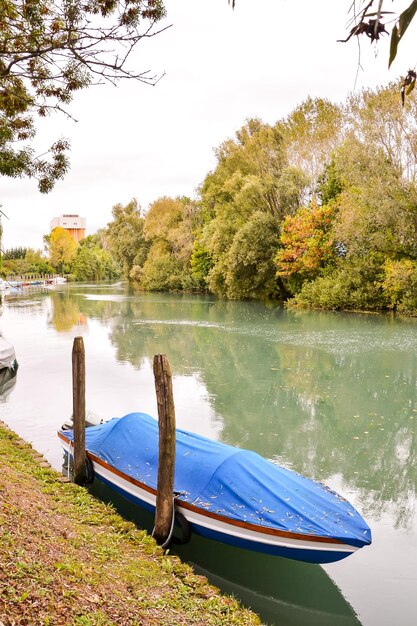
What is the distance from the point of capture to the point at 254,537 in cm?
659

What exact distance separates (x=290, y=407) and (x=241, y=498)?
9.05m

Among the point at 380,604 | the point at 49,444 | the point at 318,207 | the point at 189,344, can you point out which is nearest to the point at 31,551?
the point at 380,604

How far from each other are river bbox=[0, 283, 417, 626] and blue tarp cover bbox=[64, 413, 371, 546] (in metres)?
0.94

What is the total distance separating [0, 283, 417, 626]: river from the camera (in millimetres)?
6871

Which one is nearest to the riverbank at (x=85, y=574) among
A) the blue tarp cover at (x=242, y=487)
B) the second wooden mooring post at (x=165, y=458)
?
the second wooden mooring post at (x=165, y=458)

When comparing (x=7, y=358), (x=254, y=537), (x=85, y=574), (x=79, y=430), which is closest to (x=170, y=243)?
(x=7, y=358)

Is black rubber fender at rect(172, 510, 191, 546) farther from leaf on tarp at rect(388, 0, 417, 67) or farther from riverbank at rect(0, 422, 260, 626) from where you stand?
leaf on tarp at rect(388, 0, 417, 67)

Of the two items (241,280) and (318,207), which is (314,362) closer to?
(318,207)

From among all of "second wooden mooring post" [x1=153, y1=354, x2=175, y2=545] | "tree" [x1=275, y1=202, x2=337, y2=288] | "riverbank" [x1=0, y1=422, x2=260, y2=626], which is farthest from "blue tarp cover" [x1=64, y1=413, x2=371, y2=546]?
"tree" [x1=275, y1=202, x2=337, y2=288]

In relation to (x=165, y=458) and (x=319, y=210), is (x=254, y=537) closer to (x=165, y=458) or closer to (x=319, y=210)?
(x=165, y=458)

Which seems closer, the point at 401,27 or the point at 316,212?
the point at 401,27

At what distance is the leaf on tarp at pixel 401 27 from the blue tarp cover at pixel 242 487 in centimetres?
544

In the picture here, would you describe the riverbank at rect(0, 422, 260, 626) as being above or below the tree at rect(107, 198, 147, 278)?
below

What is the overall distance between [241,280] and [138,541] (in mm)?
45568
